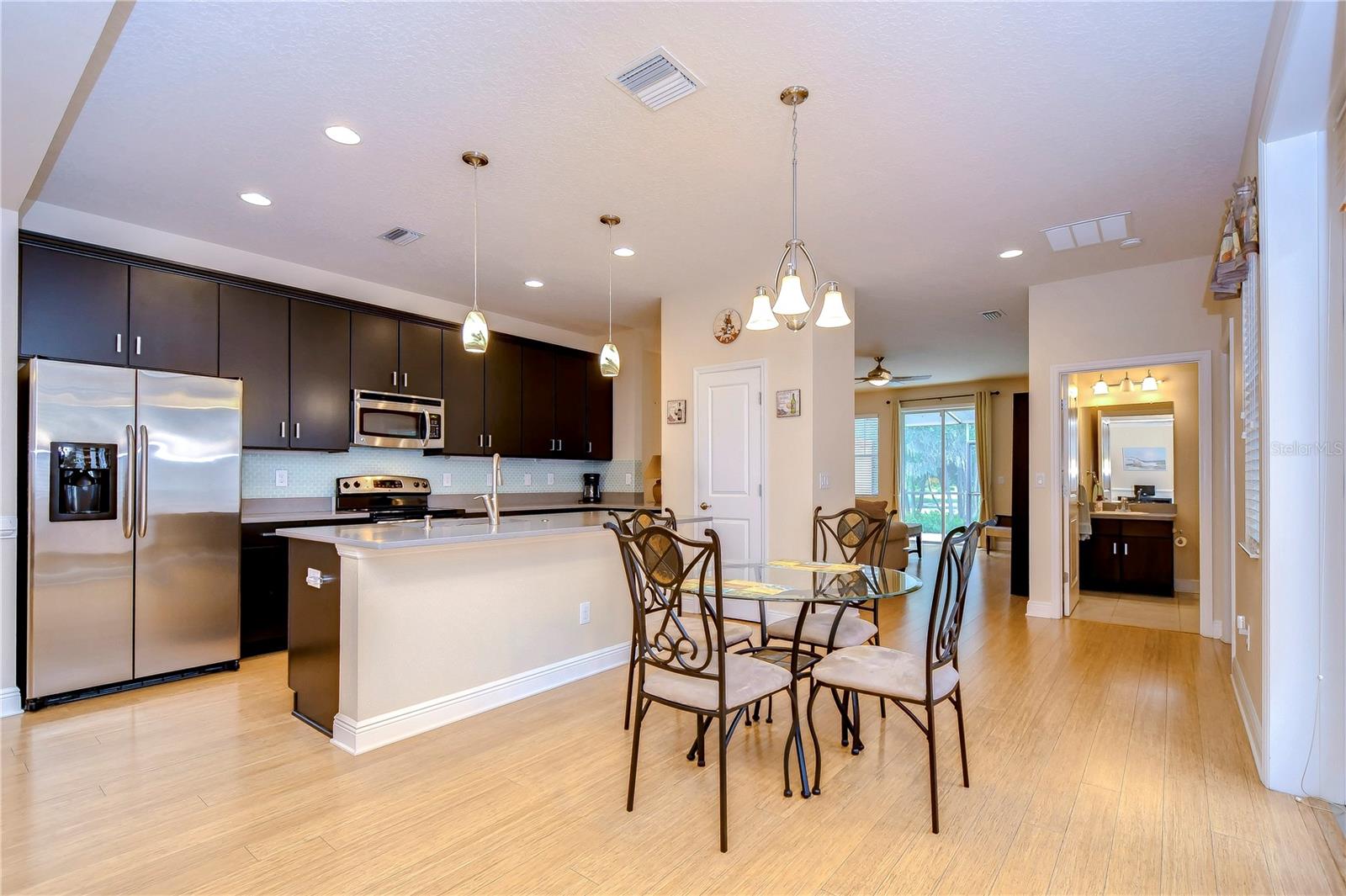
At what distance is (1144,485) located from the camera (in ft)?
22.3

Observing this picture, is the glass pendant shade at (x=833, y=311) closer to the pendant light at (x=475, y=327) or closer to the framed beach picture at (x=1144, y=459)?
the pendant light at (x=475, y=327)

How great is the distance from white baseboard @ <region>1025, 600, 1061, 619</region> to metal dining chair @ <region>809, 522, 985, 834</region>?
3.47 meters

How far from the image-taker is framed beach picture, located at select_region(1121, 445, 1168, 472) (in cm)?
669

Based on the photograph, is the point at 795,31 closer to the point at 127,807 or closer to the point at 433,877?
the point at 433,877

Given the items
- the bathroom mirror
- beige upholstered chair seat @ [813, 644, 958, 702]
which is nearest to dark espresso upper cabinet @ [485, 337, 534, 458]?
beige upholstered chair seat @ [813, 644, 958, 702]

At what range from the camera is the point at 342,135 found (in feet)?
9.43

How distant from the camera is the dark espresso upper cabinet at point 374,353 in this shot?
479 centimetres

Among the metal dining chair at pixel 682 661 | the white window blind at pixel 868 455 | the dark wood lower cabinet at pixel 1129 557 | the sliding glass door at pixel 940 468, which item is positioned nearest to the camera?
the metal dining chair at pixel 682 661

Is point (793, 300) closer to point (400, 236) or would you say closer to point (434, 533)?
point (434, 533)

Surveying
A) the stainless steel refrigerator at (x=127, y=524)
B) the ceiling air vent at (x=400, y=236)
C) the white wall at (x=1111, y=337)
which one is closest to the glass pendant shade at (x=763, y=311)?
the ceiling air vent at (x=400, y=236)

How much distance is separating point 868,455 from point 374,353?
8.89m

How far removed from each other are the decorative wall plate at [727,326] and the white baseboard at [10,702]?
4.73 meters

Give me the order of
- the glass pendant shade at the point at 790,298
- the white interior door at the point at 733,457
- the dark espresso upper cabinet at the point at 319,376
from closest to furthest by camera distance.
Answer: the glass pendant shade at the point at 790,298
the dark espresso upper cabinet at the point at 319,376
the white interior door at the point at 733,457

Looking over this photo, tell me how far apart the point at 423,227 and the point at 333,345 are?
1299mm
